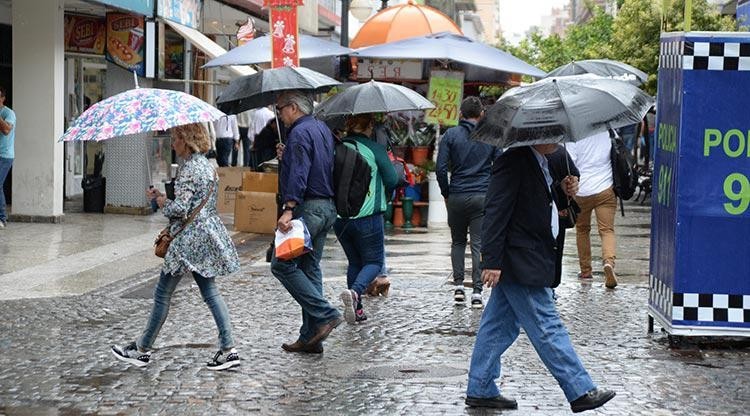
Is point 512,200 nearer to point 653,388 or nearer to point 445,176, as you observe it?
point 653,388

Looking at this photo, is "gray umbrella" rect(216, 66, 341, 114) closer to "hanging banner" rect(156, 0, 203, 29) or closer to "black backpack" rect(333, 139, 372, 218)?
"black backpack" rect(333, 139, 372, 218)

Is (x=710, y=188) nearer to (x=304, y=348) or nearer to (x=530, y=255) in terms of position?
(x=530, y=255)

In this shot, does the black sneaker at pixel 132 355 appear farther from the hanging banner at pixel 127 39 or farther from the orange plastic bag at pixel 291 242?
the hanging banner at pixel 127 39

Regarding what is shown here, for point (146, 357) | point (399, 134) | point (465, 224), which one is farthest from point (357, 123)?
point (399, 134)

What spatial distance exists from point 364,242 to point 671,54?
2750 millimetres

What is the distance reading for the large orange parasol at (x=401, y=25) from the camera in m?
24.4

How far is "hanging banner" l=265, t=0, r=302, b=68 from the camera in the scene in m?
15.4

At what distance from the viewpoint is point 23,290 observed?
11.7 m

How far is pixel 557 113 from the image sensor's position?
699cm

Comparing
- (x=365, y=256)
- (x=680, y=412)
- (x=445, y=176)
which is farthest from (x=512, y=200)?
(x=445, y=176)

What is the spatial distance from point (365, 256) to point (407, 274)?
3306 millimetres

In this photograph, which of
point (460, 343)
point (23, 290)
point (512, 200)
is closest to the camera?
point (512, 200)

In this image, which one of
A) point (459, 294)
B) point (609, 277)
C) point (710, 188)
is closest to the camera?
point (710, 188)

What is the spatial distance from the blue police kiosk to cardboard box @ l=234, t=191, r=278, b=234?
900cm
